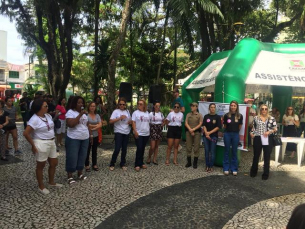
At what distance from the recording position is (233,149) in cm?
621

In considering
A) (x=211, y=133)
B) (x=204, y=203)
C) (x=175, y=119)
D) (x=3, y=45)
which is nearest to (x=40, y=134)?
(x=204, y=203)

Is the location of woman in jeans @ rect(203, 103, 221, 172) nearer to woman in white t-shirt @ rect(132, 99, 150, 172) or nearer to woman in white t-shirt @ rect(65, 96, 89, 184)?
woman in white t-shirt @ rect(132, 99, 150, 172)

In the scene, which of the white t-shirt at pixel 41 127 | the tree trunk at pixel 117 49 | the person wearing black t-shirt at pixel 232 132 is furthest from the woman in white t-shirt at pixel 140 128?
the tree trunk at pixel 117 49

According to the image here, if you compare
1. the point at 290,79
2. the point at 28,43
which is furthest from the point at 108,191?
the point at 28,43

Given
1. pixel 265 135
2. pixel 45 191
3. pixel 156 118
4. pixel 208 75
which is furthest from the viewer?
pixel 208 75

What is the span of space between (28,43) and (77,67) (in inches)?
263

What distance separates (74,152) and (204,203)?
2.45 m

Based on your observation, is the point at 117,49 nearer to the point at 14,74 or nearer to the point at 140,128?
the point at 140,128

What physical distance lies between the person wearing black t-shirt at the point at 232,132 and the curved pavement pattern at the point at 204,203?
0.33 m

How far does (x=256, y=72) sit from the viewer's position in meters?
7.02

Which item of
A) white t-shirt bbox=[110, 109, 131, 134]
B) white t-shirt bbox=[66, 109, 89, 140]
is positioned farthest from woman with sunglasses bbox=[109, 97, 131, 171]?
white t-shirt bbox=[66, 109, 89, 140]

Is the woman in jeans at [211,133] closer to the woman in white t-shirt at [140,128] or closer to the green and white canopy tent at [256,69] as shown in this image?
the green and white canopy tent at [256,69]

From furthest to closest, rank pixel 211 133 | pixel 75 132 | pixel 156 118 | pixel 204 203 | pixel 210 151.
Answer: pixel 156 118
pixel 210 151
pixel 211 133
pixel 75 132
pixel 204 203

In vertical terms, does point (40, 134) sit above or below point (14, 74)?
below
